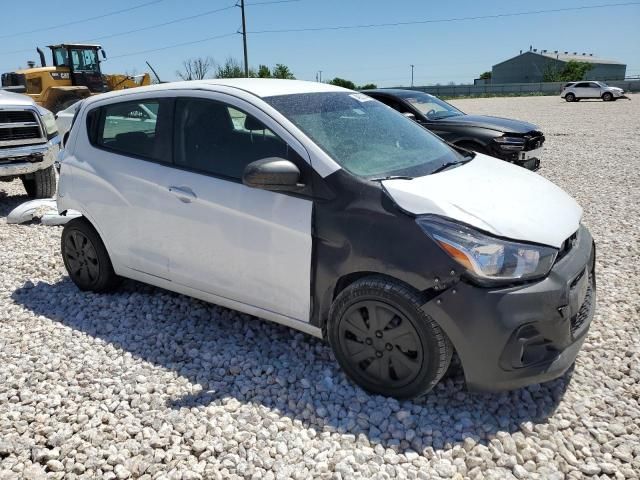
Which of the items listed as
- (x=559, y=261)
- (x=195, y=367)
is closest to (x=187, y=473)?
(x=195, y=367)

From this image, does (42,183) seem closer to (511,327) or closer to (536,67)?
(511,327)

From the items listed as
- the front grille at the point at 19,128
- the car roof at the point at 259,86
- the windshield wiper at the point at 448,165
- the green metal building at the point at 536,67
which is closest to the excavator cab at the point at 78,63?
the front grille at the point at 19,128

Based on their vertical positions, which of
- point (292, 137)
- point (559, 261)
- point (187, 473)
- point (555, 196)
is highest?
point (292, 137)

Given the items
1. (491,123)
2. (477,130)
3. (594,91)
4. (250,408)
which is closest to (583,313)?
(250,408)

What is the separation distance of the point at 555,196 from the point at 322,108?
5.17ft

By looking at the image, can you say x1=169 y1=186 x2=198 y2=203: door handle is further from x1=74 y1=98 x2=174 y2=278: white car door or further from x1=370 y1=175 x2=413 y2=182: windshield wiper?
x1=370 y1=175 x2=413 y2=182: windshield wiper

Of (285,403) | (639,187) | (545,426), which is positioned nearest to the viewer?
(545,426)

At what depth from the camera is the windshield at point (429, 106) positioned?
940 centimetres

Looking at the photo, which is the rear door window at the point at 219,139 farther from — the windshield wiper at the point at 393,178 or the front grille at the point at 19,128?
the front grille at the point at 19,128

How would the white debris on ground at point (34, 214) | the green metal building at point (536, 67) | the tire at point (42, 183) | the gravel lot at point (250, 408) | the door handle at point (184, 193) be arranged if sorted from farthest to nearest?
the green metal building at point (536, 67) < the tire at point (42, 183) < the white debris on ground at point (34, 214) < the door handle at point (184, 193) < the gravel lot at point (250, 408)

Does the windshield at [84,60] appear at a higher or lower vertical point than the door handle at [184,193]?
higher

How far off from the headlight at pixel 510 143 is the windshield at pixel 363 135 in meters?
5.07

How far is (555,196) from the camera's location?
3395 mm

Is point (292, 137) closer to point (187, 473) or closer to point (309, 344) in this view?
point (309, 344)
